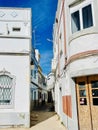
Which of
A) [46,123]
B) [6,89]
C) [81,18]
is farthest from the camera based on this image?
[46,123]

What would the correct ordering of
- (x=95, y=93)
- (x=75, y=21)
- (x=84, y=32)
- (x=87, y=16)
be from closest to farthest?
(x=95, y=93), (x=84, y=32), (x=87, y=16), (x=75, y=21)

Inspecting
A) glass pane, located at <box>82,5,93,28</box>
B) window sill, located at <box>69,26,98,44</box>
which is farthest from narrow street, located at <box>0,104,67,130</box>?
glass pane, located at <box>82,5,93,28</box>

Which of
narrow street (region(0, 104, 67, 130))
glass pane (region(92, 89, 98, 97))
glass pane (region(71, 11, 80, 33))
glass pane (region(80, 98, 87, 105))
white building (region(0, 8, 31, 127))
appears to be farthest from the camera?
white building (region(0, 8, 31, 127))

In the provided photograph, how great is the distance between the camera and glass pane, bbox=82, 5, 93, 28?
9.20 metres

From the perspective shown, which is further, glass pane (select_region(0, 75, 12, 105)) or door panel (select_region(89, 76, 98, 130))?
glass pane (select_region(0, 75, 12, 105))

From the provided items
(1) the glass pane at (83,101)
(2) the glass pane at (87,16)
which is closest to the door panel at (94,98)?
(1) the glass pane at (83,101)

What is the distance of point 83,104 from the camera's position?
923 cm

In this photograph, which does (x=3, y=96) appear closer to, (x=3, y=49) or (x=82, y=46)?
(x=3, y=49)

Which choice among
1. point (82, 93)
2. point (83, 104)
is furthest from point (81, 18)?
point (83, 104)

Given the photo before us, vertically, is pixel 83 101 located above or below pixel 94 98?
below

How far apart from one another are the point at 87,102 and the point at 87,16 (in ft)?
13.8

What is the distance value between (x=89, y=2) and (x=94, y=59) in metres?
2.91

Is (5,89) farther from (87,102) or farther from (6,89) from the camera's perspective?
(87,102)

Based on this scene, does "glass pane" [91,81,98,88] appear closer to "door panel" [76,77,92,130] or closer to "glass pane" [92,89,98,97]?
"glass pane" [92,89,98,97]
